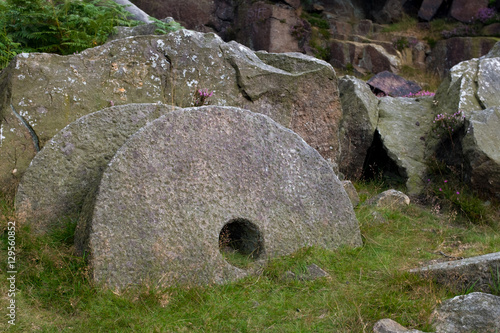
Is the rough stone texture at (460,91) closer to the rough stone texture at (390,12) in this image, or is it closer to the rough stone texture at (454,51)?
the rough stone texture at (454,51)

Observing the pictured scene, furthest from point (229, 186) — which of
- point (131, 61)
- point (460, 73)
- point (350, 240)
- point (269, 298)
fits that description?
Answer: point (460, 73)

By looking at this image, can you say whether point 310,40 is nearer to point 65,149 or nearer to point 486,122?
point 486,122

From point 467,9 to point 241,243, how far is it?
17.3 m

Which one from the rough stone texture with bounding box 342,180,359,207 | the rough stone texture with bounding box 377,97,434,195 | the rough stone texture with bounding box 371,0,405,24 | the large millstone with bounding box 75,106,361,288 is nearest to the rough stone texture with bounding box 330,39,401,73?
the rough stone texture with bounding box 371,0,405,24

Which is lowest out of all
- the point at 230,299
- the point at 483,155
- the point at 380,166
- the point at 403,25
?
the point at 380,166

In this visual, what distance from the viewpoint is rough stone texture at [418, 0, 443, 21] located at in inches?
735

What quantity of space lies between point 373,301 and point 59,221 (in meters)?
2.57

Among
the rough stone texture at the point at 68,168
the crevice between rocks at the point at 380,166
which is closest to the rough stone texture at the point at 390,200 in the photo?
the crevice between rocks at the point at 380,166

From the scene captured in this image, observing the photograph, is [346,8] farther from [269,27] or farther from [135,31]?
[135,31]

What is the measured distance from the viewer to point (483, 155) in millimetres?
5965

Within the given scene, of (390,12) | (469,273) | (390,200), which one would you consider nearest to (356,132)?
(390,200)

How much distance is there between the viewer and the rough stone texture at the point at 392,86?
12522mm

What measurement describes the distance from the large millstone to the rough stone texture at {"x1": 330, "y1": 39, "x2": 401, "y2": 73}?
504 inches

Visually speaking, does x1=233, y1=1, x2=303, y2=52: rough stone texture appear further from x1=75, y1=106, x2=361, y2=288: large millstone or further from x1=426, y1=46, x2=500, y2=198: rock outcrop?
x1=75, y1=106, x2=361, y2=288: large millstone
